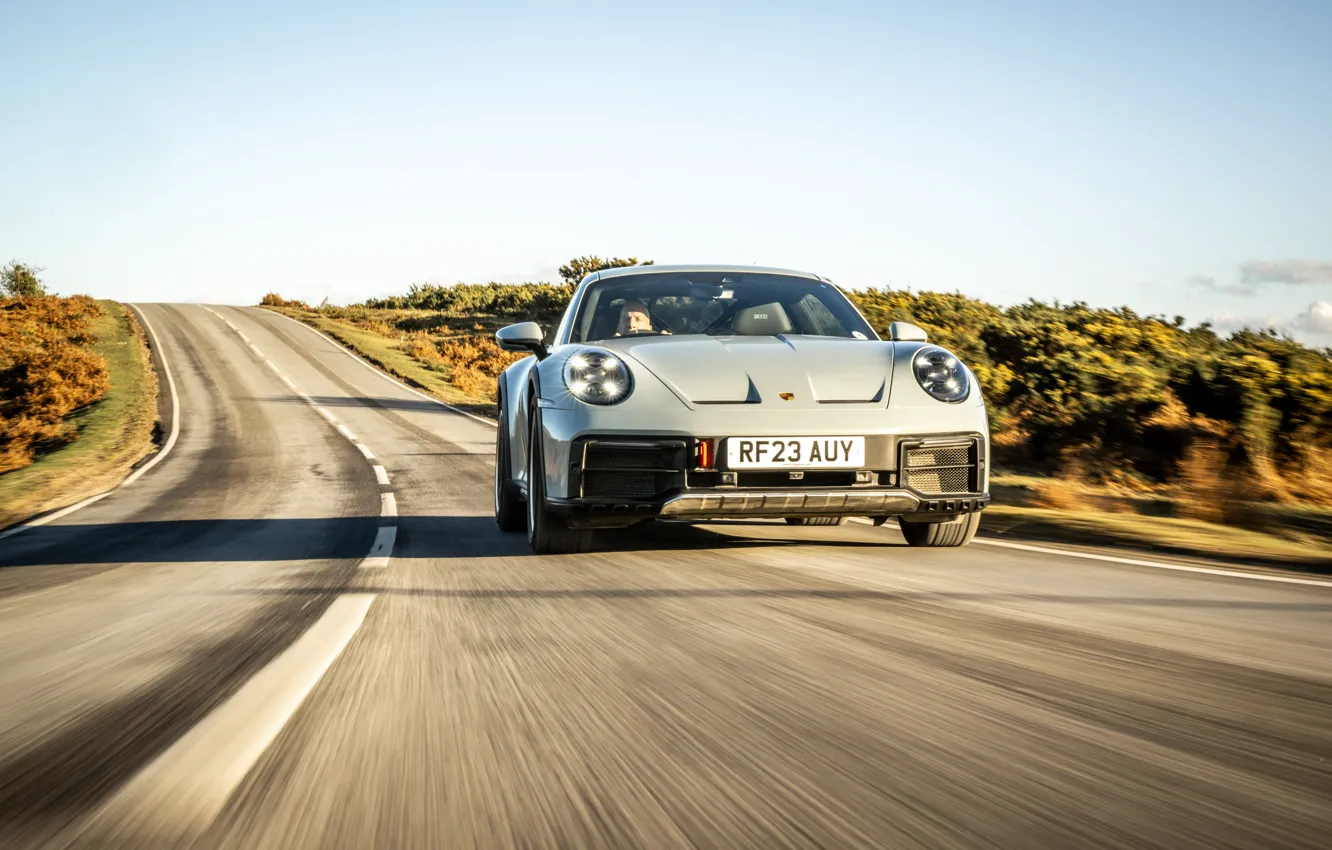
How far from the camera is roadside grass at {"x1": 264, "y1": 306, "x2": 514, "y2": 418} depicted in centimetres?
3722

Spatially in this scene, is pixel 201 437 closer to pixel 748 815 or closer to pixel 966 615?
pixel 966 615

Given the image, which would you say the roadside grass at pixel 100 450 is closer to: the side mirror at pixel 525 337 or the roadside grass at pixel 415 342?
the side mirror at pixel 525 337

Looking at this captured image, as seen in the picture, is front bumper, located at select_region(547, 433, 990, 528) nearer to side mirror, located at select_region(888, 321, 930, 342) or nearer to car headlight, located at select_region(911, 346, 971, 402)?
car headlight, located at select_region(911, 346, 971, 402)

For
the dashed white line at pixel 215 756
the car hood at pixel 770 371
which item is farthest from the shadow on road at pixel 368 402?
the dashed white line at pixel 215 756

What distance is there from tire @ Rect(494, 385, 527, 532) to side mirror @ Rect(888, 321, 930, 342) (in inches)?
102

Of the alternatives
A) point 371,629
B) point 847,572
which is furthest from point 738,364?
point 371,629

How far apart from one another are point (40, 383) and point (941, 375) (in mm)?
30783

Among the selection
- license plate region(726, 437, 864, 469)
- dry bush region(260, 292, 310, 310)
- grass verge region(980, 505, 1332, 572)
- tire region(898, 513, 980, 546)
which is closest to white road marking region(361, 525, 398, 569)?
license plate region(726, 437, 864, 469)

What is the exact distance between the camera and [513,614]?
4.44m

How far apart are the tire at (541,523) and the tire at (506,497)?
1.31 metres

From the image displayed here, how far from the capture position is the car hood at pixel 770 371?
550 cm

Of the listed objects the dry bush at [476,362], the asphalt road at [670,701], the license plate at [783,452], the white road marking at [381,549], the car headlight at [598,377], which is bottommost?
the dry bush at [476,362]

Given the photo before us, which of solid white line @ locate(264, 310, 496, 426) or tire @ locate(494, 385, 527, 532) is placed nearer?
tire @ locate(494, 385, 527, 532)

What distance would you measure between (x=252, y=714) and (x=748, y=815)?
1457 millimetres
